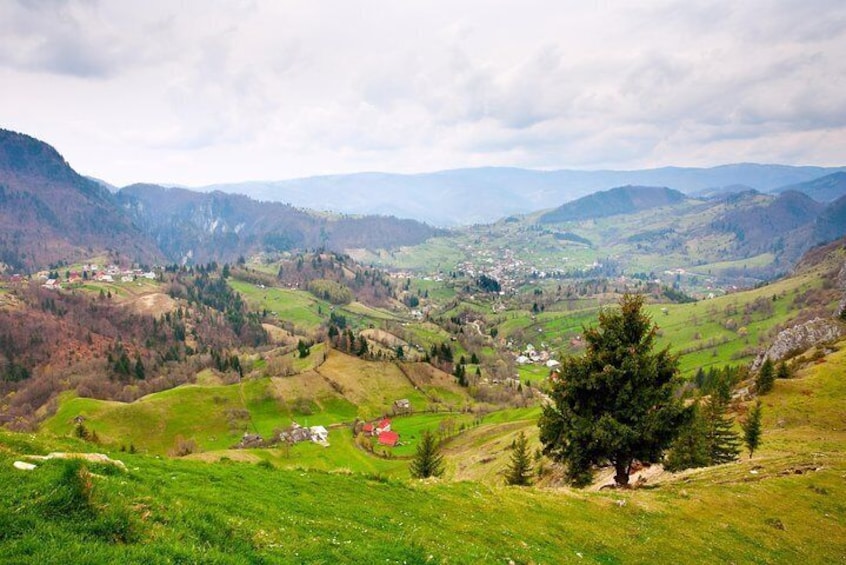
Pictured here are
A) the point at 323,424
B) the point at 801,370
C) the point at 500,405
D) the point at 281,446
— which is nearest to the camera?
the point at 801,370

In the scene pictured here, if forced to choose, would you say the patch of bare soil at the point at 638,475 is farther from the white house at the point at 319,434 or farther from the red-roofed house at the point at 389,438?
the white house at the point at 319,434

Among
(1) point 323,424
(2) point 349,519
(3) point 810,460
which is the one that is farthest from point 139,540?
(1) point 323,424

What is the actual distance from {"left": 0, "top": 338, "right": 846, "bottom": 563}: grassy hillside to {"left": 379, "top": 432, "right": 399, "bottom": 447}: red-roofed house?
109 meters

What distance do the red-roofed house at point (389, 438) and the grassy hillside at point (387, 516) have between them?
109m

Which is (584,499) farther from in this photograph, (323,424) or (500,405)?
(500,405)

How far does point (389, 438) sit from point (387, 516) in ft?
416

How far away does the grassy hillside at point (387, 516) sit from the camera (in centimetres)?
1065

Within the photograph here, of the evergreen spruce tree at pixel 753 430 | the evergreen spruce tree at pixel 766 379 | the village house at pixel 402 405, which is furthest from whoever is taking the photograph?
the village house at pixel 402 405

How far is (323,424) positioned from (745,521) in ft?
457

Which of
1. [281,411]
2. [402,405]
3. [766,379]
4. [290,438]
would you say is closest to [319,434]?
[290,438]

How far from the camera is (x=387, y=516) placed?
64.2 ft

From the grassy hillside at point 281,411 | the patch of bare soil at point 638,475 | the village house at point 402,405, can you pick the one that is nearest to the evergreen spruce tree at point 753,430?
the patch of bare soil at point 638,475

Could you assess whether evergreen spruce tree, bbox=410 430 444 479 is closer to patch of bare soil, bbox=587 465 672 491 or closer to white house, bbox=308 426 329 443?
patch of bare soil, bbox=587 465 672 491

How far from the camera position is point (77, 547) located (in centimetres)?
938
